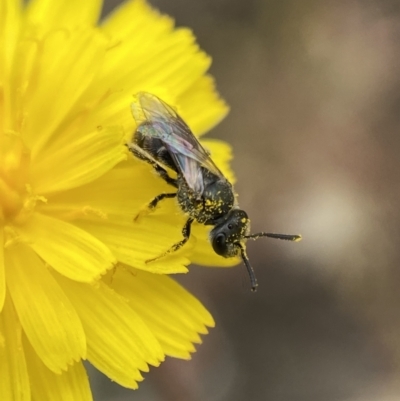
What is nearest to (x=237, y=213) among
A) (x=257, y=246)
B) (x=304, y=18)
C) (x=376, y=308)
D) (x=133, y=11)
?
(x=133, y=11)

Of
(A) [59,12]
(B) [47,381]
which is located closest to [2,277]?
(B) [47,381]

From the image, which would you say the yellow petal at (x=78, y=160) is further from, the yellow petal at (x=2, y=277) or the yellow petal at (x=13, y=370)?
the yellow petal at (x=13, y=370)

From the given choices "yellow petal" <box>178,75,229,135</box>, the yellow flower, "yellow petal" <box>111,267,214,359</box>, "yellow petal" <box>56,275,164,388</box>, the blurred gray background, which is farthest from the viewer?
the blurred gray background

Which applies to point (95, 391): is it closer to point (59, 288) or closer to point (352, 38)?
point (59, 288)

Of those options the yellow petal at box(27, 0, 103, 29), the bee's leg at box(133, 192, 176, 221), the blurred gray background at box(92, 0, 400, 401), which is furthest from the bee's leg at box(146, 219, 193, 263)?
the blurred gray background at box(92, 0, 400, 401)

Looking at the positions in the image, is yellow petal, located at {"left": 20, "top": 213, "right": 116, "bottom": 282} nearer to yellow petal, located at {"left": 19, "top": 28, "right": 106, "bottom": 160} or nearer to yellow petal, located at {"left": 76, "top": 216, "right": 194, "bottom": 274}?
yellow petal, located at {"left": 76, "top": 216, "right": 194, "bottom": 274}

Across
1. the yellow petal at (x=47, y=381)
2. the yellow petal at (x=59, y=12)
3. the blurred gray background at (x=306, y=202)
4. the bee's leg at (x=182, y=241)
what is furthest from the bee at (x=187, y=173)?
the blurred gray background at (x=306, y=202)

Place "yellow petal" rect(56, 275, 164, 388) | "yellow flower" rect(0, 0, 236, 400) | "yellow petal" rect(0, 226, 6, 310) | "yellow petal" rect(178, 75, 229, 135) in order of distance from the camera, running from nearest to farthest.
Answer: "yellow petal" rect(0, 226, 6, 310)
"yellow flower" rect(0, 0, 236, 400)
"yellow petal" rect(56, 275, 164, 388)
"yellow petal" rect(178, 75, 229, 135)

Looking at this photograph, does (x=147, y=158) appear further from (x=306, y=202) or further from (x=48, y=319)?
(x=306, y=202)
